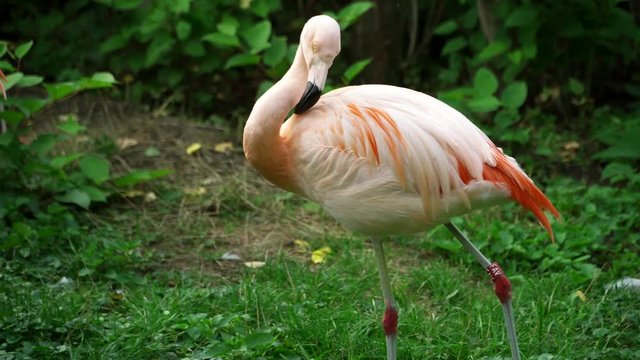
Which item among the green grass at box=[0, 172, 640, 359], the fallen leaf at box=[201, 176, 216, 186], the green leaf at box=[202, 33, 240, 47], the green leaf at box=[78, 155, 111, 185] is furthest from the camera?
the green leaf at box=[202, 33, 240, 47]

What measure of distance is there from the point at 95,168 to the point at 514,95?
2716 mm

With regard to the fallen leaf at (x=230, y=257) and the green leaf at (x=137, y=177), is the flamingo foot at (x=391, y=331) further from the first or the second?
the green leaf at (x=137, y=177)

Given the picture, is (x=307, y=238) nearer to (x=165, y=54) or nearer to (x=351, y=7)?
(x=351, y=7)

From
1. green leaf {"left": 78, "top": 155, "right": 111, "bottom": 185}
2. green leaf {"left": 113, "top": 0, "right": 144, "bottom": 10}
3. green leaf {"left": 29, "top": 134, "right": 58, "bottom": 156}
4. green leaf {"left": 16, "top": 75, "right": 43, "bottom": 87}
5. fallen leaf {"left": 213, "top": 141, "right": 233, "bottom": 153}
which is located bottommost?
fallen leaf {"left": 213, "top": 141, "right": 233, "bottom": 153}

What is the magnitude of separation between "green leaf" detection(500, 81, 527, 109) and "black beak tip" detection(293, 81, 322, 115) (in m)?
2.69

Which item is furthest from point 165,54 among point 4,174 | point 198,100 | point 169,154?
point 4,174

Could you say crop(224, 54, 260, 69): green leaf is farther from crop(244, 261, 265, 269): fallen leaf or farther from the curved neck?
the curved neck

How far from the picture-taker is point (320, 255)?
4.73 metres

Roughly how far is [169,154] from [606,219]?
276 centimetres

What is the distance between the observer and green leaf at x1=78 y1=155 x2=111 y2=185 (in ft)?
16.6

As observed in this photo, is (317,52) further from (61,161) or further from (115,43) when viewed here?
(115,43)

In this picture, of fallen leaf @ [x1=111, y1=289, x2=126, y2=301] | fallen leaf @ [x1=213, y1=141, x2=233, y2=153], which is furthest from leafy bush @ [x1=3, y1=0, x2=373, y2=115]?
fallen leaf @ [x1=111, y1=289, x2=126, y2=301]

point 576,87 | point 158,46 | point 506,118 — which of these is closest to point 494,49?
point 506,118

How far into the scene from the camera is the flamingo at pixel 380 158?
330cm
